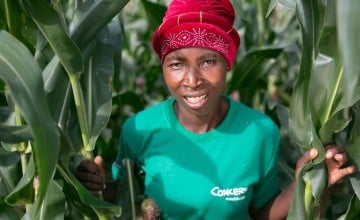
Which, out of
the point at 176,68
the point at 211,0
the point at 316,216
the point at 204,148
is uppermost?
the point at 211,0

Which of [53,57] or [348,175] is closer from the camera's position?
[348,175]

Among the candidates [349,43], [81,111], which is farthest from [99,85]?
[349,43]

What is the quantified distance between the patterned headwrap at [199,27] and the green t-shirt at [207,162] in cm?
17

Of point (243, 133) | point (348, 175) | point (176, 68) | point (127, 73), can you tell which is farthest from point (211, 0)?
point (127, 73)

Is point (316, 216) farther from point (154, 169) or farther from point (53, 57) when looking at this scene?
point (53, 57)

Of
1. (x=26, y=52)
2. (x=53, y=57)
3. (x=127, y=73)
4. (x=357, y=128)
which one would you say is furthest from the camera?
(x=127, y=73)

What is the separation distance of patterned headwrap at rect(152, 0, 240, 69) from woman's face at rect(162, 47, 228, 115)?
15mm

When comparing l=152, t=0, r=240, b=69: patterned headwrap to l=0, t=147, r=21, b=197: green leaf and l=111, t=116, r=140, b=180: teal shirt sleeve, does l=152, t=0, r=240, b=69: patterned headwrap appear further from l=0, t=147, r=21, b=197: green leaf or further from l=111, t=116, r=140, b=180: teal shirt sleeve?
l=0, t=147, r=21, b=197: green leaf

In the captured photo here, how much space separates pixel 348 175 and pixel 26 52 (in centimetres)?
64

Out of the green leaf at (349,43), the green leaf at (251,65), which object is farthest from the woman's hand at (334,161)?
the green leaf at (251,65)

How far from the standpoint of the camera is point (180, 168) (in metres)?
1.50

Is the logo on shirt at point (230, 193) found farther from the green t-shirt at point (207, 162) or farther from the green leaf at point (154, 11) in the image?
the green leaf at point (154, 11)

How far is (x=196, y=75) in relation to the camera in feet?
4.46

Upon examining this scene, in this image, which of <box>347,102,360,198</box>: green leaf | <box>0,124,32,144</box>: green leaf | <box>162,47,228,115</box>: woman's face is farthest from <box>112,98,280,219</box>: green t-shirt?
<box>0,124,32,144</box>: green leaf
